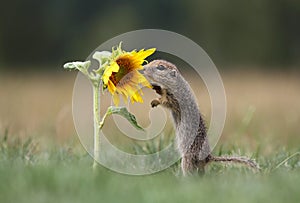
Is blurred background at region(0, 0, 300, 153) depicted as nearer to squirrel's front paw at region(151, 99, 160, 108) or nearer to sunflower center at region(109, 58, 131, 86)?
squirrel's front paw at region(151, 99, 160, 108)

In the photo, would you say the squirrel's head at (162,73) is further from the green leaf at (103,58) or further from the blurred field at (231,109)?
the blurred field at (231,109)

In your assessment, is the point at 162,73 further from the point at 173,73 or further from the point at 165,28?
the point at 165,28

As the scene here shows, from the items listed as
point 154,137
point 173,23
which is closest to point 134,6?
point 173,23

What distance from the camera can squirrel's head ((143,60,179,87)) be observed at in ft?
17.2

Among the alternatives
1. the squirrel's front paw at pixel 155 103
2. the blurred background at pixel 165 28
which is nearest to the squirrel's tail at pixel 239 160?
the squirrel's front paw at pixel 155 103

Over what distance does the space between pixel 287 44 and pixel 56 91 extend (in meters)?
12.1

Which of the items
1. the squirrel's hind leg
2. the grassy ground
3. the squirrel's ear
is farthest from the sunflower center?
the squirrel's hind leg

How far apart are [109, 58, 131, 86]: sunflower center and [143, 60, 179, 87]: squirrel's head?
0.76 ft

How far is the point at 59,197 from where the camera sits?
4.15 metres

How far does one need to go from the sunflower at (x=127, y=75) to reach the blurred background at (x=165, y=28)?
8.28 m

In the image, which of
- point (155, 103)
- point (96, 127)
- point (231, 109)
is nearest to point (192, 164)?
point (155, 103)

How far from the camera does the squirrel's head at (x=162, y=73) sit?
17.2 ft

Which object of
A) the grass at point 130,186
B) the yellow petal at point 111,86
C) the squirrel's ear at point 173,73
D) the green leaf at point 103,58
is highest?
the green leaf at point 103,58

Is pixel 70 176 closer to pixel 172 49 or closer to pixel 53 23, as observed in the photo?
pixel 172 49
